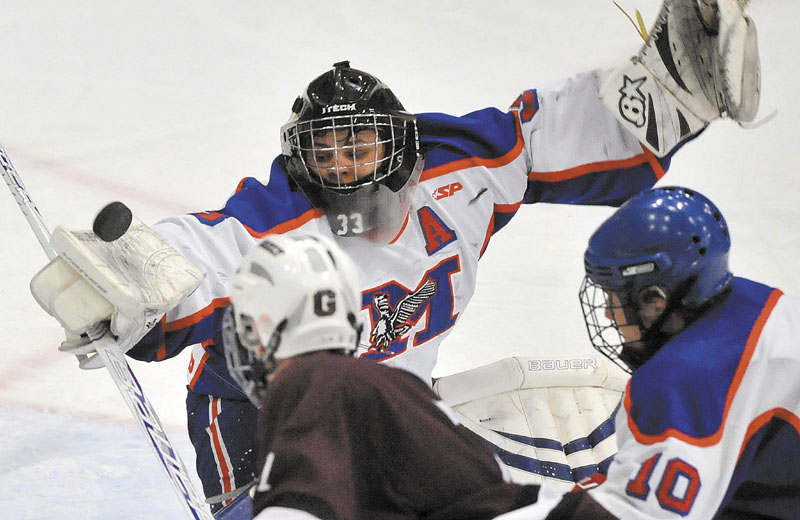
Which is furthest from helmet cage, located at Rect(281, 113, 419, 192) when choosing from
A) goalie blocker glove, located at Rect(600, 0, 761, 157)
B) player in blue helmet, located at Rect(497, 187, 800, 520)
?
player in blue helmet, located at Rect(497, 187, 800, 520)

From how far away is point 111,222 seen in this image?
2.39 meters

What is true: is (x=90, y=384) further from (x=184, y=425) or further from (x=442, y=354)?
(x=442, y=354)

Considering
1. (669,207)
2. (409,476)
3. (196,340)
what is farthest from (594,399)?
(409,476)

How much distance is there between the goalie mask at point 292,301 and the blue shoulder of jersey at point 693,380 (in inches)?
17.7

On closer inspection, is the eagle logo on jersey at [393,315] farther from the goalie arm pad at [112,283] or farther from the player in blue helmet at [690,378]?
the player in blue helmet at [690,378]

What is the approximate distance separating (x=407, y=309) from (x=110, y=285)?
0.81 metres

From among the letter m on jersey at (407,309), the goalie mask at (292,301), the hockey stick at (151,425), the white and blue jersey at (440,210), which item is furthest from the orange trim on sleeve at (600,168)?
the goalie mask at (292,301)

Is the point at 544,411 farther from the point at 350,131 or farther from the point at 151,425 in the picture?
the point at 151,425

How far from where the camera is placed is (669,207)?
1941 millimetres

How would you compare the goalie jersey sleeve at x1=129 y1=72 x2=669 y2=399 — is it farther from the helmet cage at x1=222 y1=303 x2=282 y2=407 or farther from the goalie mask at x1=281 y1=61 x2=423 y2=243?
the helmet cage at x1=222 y1=303 x2=282 y2=407

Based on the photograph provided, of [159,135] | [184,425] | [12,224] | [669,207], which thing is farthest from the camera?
[159,135]

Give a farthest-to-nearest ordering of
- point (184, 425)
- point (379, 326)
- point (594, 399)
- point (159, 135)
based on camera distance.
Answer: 1. point (159, 135)
2. point (184, 425)
3. point (594, 399)
4. point (379, 326)

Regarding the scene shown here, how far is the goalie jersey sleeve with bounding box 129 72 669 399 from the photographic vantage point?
2.83 m

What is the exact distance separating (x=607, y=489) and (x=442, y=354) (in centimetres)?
191
